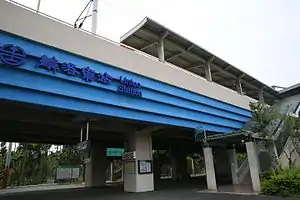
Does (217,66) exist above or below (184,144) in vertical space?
above

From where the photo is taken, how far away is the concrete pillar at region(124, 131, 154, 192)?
41.5ft

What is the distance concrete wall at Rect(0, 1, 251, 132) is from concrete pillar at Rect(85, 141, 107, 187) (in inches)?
318

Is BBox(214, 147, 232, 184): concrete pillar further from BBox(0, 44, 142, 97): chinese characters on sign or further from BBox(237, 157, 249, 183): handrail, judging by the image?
BBox(0, 44, 142, 97): chinese characters on sign

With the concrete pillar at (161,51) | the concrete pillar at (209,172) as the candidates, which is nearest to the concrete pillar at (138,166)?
the concrete pillar at (209,172)

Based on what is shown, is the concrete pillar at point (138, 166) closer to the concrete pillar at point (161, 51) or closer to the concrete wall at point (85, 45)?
the concrete wall at point (85, 45)

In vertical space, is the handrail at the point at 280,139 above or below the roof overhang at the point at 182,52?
below

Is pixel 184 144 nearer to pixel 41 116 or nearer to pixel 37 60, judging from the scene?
pixel 41 116

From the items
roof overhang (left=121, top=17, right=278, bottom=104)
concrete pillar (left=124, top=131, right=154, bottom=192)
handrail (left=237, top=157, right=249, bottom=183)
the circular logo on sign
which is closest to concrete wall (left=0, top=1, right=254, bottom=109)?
the circular logo on sign

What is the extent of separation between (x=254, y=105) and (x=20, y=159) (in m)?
22.0

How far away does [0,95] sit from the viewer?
699cm

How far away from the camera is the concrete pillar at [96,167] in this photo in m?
17.9

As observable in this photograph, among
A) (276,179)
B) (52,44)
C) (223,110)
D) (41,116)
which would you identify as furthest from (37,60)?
(223,110)

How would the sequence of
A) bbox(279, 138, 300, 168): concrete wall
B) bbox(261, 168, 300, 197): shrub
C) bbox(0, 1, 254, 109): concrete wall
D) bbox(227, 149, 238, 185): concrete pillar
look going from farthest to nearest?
1. bbox(227, 149, 238, 185): concrete pillar
2. bbox(279, 138, 300, 168): concrete wall
3. bbox(261, 168, 300, 197): shrub
4. bbox(0, 1, 254, 109): concrete wall

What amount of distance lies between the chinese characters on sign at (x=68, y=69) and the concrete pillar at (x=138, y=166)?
3685mm
